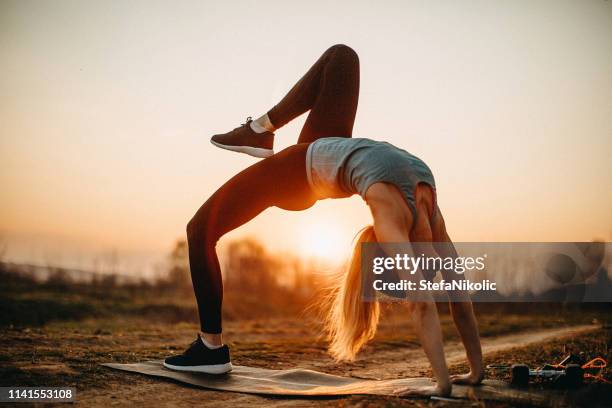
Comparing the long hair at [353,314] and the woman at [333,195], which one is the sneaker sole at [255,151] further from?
the long hair at [353,314]

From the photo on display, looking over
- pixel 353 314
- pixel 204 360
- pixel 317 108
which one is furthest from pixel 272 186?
pixel 204 360

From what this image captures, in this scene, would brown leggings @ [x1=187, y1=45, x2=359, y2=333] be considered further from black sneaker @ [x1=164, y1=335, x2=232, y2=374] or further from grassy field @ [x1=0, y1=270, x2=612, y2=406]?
grassy field @ [x1=0, y1=270, x2=612, y2=406]

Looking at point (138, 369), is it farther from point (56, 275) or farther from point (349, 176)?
point (56, 275)

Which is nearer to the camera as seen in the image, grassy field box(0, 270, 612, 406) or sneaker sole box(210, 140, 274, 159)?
grassy field box(0, 270, 612, 406)

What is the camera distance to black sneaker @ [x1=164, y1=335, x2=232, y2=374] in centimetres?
349

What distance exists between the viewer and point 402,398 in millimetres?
2672

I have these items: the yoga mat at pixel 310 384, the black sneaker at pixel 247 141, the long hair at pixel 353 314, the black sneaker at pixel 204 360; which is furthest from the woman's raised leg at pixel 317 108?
the yoga mat at pixel 310 384

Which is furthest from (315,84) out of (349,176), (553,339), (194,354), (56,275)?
(56,275)

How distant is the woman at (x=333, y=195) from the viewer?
273cm

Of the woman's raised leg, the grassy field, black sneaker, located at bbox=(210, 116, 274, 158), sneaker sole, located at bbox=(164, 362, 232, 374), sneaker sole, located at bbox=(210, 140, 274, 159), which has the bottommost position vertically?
the grassy field

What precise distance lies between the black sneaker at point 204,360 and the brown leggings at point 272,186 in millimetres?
123

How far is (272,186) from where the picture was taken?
333cm

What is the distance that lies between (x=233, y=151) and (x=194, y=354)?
1.36 metres

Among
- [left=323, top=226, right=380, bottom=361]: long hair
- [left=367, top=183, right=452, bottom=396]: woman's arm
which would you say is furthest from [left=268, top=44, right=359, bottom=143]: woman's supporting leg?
[left=367, top=183, right=452, bottom=396]: woman's arm
